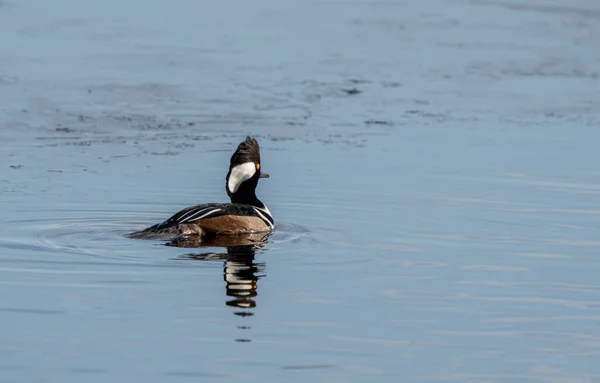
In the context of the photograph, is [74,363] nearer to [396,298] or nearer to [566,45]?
[396,298]

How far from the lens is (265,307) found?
8367 millimetres

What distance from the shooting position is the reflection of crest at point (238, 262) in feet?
28.1

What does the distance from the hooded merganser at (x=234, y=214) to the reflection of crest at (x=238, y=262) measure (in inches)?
3.6

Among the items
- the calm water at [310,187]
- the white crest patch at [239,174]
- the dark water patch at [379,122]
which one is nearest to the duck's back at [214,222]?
the calm water at [310,187]

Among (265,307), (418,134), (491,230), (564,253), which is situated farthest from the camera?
(418,134)

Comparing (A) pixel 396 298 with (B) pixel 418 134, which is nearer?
(A) pixel 396 298

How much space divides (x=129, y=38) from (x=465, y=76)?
5.70 m

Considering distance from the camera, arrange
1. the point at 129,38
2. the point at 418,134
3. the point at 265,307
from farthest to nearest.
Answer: the point at 129,38 < the point at 418,134 < the point at 265,307

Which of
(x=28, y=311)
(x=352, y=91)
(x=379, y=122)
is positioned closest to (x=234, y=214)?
(x=28, y=311)

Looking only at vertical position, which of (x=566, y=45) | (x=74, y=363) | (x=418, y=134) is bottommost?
(x=74, y=363)

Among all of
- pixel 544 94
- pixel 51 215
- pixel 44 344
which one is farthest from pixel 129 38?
pixel 44 344

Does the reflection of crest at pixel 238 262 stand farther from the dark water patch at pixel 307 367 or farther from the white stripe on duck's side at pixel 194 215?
the dark water patch at pixel 307 367

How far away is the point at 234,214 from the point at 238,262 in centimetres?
137

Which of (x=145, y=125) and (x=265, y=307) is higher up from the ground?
(x=145, y=125)
